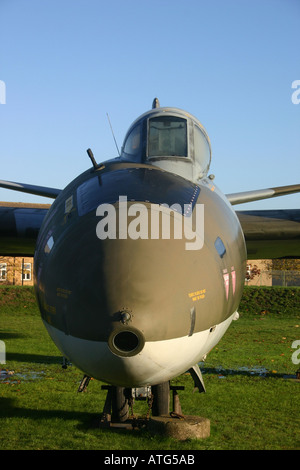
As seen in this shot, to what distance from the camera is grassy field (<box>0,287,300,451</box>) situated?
6438 mm

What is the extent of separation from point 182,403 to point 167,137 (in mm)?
4993

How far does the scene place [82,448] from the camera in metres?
6.16

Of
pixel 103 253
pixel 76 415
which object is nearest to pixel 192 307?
pixel 103 253

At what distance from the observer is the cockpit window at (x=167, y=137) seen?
5.79 meters

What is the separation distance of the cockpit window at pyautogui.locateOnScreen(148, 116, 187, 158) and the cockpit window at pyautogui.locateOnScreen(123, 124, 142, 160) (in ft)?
0.47

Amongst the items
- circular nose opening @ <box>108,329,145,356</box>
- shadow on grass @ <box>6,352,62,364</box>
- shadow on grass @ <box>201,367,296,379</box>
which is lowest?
shadow on grass @ <box>201,367,296,379</box>

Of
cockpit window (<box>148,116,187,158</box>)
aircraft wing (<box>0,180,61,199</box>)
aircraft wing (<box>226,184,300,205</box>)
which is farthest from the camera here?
aircraft wing (<box>226,184,300,205</box>)

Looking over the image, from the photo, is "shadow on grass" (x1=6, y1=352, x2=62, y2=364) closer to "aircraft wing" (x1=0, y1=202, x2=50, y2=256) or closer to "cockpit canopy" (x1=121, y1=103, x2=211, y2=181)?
"aircraft wing" (x1=0, y1=202, x2=50, y2=256)

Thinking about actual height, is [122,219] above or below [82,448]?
above

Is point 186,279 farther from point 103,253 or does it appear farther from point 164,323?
point 103,253

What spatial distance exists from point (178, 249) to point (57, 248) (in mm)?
1018

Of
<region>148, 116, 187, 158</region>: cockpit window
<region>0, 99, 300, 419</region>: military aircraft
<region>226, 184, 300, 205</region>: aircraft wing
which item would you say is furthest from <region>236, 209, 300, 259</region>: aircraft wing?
<region>0, 99, 300, 419</region>: military aircraft

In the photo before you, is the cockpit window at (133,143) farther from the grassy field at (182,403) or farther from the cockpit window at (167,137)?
the grassy field at (182,403)

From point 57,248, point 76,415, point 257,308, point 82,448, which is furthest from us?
point 257,308
